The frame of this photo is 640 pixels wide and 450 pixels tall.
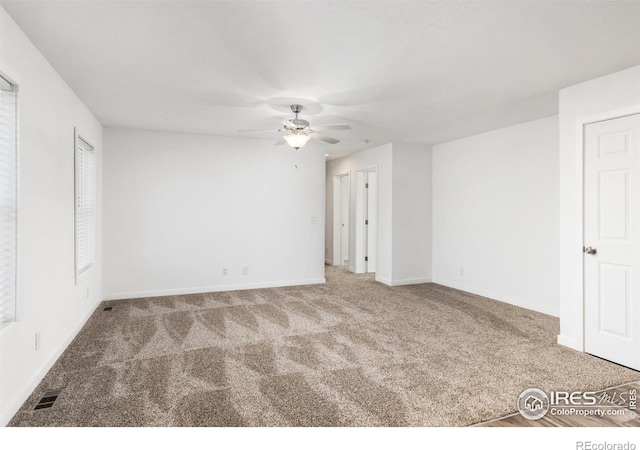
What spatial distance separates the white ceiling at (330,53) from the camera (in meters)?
2.11

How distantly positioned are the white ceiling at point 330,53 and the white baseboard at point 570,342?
7.77 ft

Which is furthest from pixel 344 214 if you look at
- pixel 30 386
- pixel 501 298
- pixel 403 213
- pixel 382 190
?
pixel 30 386

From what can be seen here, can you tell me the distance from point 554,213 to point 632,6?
9.03 ft

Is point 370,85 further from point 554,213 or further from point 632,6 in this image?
point 554,213

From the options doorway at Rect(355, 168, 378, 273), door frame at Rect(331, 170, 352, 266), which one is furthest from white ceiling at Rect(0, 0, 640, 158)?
door frame at Rect(331, 170, 352, 266)

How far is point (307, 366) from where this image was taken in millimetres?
2863

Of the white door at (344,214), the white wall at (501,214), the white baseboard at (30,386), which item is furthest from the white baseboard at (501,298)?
the white baseboard at (30,386)

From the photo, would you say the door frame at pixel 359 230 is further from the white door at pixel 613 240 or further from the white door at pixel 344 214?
the white door at pixel 613 240

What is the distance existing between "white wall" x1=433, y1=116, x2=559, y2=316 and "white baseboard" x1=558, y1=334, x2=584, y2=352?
1052 millimetres

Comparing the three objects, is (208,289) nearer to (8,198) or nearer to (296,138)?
(296,138)

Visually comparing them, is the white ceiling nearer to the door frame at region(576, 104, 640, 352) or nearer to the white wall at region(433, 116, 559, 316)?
the door frame at region(576, 104, 640, 352)

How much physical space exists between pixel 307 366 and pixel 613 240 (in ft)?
9.25

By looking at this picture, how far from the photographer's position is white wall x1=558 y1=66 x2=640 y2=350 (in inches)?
122

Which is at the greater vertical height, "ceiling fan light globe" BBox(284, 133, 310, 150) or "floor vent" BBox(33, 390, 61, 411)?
"ceiling fan light globe" BBox(284, 133, 310, 150)
